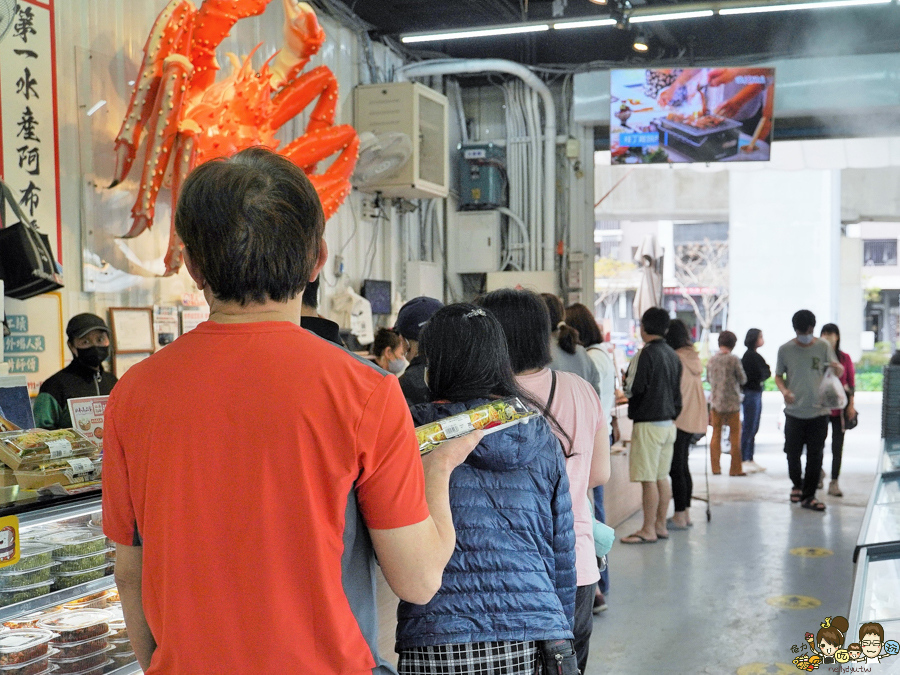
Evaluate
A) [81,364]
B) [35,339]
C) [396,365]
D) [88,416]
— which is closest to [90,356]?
[81,364]

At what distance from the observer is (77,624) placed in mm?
2357

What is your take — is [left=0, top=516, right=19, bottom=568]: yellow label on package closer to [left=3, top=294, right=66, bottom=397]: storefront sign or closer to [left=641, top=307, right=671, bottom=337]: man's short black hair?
[left=3, top=294, right=66, bottom=397]: storefront sign

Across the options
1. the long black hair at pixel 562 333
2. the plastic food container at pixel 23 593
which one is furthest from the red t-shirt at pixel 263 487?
the long black hair at pixel 562 333

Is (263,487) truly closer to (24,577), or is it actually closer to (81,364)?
(24,577)

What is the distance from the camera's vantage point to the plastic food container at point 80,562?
225 cm

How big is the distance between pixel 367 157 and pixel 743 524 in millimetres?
3932

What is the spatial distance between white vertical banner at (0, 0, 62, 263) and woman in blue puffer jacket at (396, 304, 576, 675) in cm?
281

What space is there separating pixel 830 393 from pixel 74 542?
598 cm

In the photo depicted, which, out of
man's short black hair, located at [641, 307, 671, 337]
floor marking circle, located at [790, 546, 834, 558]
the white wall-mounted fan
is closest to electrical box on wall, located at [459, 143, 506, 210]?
the white wall-mounted fan

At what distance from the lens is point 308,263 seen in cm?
124

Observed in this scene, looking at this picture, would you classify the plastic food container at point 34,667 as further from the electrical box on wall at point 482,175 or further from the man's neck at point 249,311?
the electrical box on wall at point 482,175

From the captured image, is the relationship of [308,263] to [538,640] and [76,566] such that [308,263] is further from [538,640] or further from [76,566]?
[76,566]

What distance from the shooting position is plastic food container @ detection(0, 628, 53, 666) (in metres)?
2.16

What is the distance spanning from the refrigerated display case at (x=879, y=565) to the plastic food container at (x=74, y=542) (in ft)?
6.32
